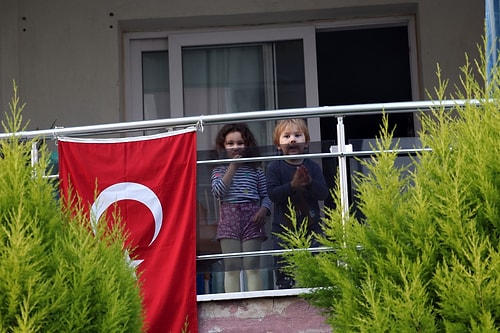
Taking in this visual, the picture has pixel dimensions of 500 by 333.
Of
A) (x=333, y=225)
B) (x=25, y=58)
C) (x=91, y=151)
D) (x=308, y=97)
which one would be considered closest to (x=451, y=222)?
(x=333, y=225)

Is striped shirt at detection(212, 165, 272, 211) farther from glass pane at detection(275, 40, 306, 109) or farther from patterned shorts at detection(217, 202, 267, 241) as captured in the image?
glass pane at detection(275, 40, 306, 109)

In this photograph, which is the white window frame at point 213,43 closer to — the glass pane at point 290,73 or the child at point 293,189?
the glass pane at point 290,73

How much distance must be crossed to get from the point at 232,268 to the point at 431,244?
2.17 meters

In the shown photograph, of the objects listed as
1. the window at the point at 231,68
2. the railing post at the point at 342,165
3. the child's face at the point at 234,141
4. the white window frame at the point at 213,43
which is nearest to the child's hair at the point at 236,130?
the child's face at the point at 234,141

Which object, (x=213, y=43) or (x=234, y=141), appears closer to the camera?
(x=234, y=141)

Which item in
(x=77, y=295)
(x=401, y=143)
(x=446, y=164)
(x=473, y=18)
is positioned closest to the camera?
(x=77, y=295)

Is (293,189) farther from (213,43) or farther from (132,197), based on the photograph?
(213,43)

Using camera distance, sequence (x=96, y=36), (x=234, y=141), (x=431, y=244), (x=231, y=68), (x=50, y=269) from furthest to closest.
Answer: (x=231, y=68) < (x=96, y=36) < (x=234, y=141) < (x=431, y=244) < (x=50, y=269)

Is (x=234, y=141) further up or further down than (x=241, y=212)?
further up

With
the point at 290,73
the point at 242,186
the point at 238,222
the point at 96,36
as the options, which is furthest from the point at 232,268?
the point at 96,36

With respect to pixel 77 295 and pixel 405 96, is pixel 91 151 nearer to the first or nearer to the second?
pixel 77 295

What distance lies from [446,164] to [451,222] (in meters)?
0.31

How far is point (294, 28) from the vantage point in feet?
31.4

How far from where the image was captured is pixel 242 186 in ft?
20.0
